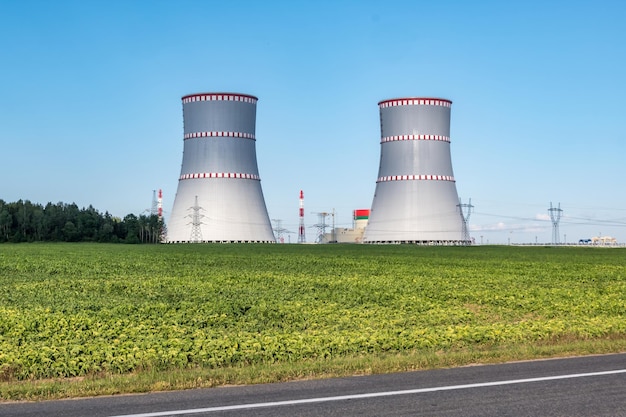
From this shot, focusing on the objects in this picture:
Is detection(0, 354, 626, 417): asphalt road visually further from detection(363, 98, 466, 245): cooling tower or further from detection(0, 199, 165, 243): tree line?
detection(0, 199, 165, 243): tree line

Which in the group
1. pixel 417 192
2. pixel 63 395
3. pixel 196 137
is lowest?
pixel 63 395

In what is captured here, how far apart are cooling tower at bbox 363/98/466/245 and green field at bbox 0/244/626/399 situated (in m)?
36.4

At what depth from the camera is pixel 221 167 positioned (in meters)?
58.2

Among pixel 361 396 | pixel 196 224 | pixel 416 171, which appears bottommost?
pixel 361 396

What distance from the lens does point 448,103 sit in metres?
62.6

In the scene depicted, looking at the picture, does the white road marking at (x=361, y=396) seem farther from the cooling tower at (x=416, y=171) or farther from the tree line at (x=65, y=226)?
the tree line at (x=65, y=226)

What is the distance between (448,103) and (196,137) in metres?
20.0

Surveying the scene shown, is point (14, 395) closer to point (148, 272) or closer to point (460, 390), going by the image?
point (460, 390)

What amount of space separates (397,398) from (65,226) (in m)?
87.1

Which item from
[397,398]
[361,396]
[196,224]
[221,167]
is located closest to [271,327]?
[361,396]

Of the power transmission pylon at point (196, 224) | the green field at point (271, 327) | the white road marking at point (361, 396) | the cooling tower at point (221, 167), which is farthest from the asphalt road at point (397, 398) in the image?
the power transmission pylon at point (196, 224)

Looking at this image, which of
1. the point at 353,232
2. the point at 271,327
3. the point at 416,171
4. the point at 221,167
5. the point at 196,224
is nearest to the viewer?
the point at 271,327

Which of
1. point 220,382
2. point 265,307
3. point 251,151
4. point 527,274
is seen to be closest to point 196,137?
point 251,151

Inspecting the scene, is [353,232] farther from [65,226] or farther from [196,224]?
[196,224]
